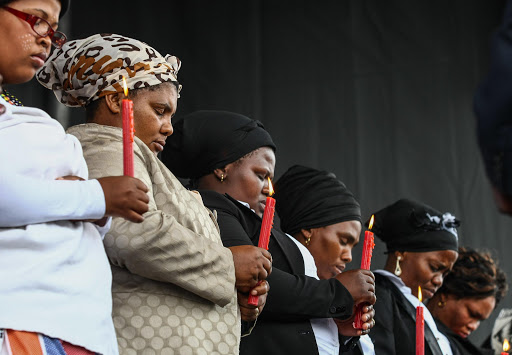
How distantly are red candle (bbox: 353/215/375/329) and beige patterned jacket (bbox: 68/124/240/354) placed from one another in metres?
0.64

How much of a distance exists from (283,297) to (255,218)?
417 mm

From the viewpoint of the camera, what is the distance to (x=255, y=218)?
10.7 feet

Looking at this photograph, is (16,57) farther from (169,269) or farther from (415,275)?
(415,275)

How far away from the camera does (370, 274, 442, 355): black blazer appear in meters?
4.22

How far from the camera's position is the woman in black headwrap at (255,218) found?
117 inches

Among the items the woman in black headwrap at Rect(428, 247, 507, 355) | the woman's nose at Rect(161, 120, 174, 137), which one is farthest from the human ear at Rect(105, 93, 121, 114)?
the woman in black headwrap at Rect(428, 247, 507, 355)

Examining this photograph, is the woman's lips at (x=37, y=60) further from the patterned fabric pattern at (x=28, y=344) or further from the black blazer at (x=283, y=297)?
the black blazer at (x=283, y=297)

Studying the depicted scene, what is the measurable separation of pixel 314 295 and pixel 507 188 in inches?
67.6

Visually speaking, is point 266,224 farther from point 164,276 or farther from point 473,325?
point 473,325

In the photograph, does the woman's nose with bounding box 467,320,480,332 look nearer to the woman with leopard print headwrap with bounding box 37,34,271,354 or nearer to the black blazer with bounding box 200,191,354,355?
the black blazer with bounding box 200,191,354,355

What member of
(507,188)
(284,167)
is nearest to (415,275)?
(284,167)

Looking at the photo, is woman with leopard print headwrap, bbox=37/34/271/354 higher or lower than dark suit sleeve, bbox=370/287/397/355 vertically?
higher

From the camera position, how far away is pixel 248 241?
9.66ft

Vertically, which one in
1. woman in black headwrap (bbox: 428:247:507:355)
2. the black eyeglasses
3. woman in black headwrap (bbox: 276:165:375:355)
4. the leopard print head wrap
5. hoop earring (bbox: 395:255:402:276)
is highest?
the black eyeglasses
